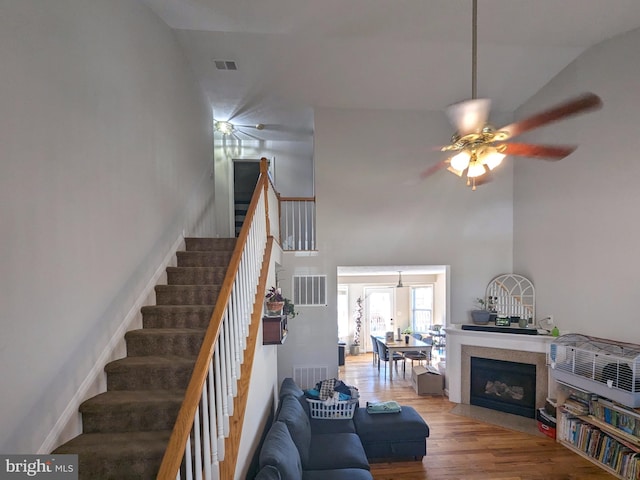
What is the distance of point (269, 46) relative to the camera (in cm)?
385

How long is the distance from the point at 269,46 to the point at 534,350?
18.4 ft

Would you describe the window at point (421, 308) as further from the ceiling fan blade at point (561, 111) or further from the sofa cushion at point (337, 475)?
the ceiling fan blade at point (561, 111)

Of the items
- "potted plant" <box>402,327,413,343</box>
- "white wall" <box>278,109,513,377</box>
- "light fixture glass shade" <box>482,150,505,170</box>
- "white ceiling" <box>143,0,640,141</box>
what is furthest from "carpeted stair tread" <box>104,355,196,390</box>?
"potted plant" <box>402,327,413,343</box>

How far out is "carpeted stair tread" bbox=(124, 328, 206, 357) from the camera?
8.49 feet

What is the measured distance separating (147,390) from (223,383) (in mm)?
998

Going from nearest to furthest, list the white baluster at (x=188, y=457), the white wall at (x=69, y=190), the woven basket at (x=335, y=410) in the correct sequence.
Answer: the white baluster at (x=188, y=457), the white wall at (x=69, y=190), the woven basket at (x=335, y=410)

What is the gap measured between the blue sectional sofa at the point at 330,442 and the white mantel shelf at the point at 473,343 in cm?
164

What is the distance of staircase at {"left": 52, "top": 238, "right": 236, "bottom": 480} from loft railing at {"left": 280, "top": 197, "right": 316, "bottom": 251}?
6.53 ft

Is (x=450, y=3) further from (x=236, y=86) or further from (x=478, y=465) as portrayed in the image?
(x=478, y=465)

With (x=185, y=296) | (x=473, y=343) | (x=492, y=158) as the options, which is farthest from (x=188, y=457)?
(x=473, y=343)

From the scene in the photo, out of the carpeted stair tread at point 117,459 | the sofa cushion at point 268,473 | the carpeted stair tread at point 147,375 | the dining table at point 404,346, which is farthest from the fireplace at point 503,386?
the carpeted stair tread at point 117,459

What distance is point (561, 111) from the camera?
1740 millimetres

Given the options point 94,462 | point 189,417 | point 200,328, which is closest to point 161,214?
point 200,328

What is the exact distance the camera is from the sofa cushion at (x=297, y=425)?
2773mm
